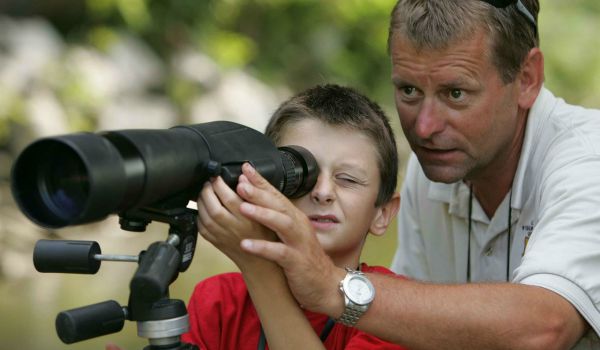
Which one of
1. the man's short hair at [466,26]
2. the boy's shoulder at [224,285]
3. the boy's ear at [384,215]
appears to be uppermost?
the man's short hair at [466,26]

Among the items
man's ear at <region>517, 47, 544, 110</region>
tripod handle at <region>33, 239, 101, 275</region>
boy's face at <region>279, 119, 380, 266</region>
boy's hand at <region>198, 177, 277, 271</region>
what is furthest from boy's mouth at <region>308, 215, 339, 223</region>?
man's ear at <region>517, 47, 544, 110</region>

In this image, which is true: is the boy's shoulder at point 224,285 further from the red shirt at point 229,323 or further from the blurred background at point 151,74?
the blurred background at point 151,74

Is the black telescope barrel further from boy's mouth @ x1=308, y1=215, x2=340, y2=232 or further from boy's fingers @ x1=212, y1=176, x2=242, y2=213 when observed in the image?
boy's mouth @ x1=308, y1=215, x2=340, y2=232

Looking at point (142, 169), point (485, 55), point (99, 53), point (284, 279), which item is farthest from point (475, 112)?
point (99, 53)

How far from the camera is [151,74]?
20.1ft

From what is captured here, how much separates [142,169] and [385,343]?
0.78 metres

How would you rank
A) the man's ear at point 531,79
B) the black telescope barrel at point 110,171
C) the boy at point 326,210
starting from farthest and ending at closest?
the man's ear at point 531,79, the boy at point 326,210, the black telescope barrel at point 110,171

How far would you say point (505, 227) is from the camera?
2705 millimetres

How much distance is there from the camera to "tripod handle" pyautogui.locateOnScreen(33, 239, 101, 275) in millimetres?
1694

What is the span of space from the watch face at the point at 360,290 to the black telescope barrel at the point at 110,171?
0.33m

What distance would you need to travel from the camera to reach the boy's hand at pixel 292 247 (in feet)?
5.49

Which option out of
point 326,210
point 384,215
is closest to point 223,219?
point 326,210

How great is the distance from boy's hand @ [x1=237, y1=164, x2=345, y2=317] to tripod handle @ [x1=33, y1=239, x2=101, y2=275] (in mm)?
275

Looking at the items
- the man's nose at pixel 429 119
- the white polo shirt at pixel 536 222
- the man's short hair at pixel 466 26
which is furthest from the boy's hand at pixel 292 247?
the man's short hair at pixel 466 26
